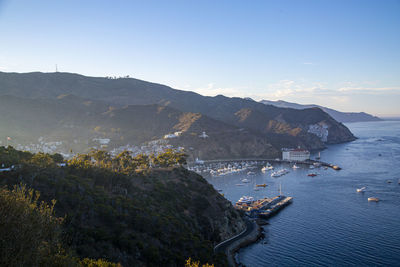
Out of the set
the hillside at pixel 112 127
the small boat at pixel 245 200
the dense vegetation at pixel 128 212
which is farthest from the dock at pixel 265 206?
the hillside at pixel 112 127

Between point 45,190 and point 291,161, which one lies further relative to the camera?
point 291,161

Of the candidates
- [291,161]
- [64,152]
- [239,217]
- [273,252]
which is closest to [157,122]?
[64,152]

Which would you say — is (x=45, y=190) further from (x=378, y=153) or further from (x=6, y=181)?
(x=378, y=153)

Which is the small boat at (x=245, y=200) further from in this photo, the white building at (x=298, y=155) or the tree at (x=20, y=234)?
the white building at (x=298, y=155)

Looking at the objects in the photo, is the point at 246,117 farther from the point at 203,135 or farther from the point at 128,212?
the point at 128,212

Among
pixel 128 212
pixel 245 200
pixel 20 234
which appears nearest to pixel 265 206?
pixel 245 200

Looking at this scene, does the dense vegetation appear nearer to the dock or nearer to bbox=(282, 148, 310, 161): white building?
the dock

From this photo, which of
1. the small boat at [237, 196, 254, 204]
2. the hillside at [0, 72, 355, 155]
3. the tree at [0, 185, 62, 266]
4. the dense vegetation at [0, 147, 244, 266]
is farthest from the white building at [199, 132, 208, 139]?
the tree at [0, 185, 62, 266]
